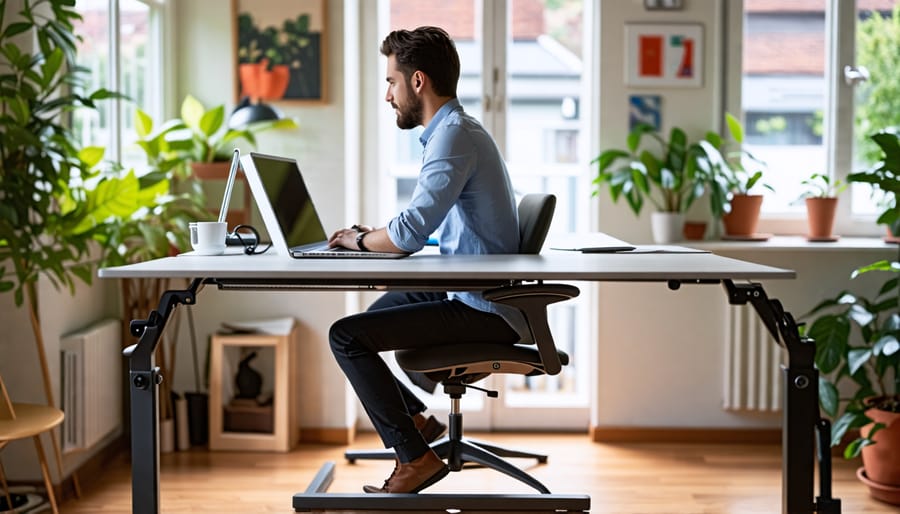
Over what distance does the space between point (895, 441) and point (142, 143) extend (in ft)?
9.40

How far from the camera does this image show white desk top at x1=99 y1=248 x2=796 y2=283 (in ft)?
7.47

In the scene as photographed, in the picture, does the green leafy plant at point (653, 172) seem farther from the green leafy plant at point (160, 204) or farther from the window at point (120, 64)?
the window at point (120, 64)

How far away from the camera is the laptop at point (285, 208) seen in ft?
8.70

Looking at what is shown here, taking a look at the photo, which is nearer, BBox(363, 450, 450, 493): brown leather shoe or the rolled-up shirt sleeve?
the rolled-up shirt sleeve

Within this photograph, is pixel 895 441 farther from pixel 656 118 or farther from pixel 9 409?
pixel 9 409

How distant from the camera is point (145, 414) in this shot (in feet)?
7.93

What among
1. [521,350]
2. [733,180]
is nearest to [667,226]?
[733,180]

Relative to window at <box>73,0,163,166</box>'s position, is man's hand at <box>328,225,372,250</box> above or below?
below

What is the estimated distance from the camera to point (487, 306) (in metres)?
2.78

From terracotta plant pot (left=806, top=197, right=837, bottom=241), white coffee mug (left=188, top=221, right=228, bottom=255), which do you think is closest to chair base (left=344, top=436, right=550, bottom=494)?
white coffee mug (left=188, top=221, right=228, bottom=255)

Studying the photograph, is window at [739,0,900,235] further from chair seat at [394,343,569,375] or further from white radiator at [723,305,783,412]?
chair seat at [394,343,569,375]

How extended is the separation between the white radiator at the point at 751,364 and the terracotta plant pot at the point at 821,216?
16.3 inches

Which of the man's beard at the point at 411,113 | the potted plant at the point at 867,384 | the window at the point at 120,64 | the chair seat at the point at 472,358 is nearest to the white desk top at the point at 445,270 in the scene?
the chair seat at the point at 472,358

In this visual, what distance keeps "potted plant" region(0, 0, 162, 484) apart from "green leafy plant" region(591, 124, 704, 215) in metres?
1.80
